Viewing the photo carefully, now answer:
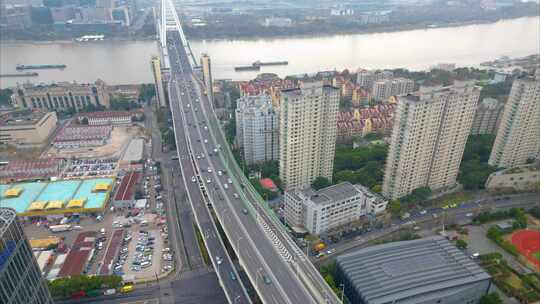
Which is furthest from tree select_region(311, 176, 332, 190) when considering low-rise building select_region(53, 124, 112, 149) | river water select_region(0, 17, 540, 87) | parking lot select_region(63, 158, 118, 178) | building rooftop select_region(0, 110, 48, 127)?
river water select_region(0, 17, 540, 87)

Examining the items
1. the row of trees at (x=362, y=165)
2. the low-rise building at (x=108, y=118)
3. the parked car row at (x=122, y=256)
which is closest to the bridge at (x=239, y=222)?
the parked car row at (x=122, y=256)

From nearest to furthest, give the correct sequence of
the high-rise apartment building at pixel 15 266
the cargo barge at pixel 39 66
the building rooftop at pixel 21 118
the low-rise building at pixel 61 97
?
the high-rise apartment building at pixel 15 266 < the building rooftop at pixel 21 118 < the low-rise building at pixel 61 97 < the cargo barge at pixel 39 66

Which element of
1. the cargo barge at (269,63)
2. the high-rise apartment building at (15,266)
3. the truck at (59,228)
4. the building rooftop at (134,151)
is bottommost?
the truck at (59,228)

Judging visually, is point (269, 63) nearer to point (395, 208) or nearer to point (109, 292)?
point (395, 208)

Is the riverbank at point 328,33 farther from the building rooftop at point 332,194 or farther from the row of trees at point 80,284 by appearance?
the row of trees at point 80,284

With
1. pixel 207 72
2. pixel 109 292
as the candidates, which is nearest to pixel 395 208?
pixel 109 292

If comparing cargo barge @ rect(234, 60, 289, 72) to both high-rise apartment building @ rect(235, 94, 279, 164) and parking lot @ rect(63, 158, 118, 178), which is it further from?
parking lot @ rect(63, 158, 118, 178)

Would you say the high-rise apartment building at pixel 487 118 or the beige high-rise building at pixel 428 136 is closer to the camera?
the beige high-rise building at pixel 428 136
